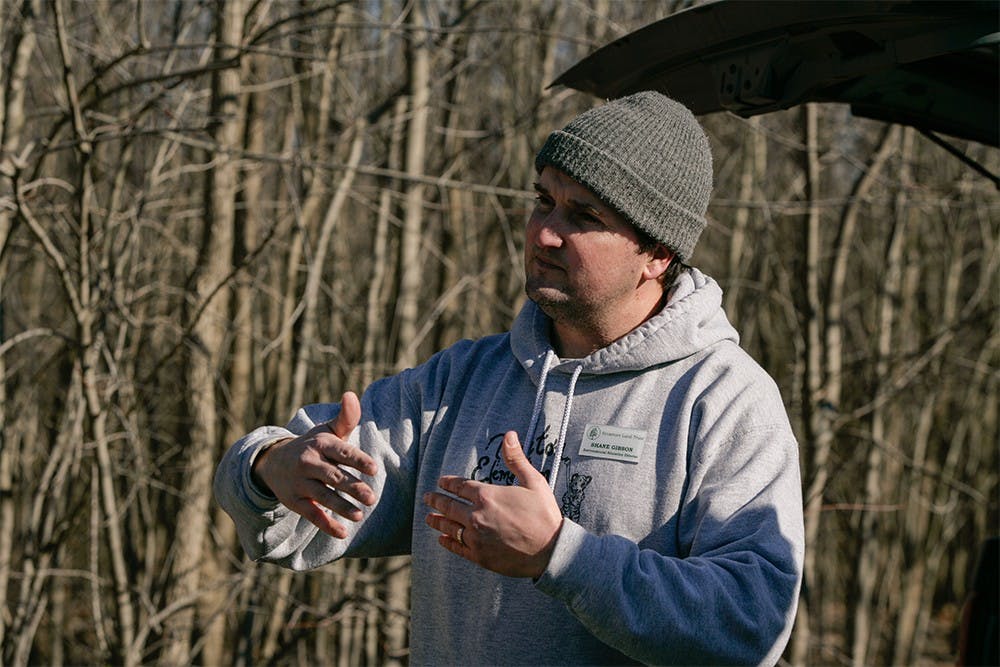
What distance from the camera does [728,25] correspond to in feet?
8.04

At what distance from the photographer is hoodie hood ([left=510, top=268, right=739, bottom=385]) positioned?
216 cm

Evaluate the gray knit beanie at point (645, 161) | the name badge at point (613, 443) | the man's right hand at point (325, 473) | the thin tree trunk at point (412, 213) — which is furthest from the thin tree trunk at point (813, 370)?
the man's right hand at point (325, 473)

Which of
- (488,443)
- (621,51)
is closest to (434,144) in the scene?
(621,51)

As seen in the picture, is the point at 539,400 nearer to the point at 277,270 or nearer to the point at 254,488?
the point at 254,488

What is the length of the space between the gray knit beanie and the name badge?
0.42 m

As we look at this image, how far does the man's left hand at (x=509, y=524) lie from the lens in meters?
1.75

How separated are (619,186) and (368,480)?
76 cm

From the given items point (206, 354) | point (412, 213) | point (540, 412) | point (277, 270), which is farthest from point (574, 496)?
point (277, 270)

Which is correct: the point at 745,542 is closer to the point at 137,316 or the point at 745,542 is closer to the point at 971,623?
the point at 971,623

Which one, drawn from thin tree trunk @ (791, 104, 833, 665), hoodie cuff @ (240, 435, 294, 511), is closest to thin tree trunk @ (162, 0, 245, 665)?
hoodie cuff @ (240, 435, 294, 511)

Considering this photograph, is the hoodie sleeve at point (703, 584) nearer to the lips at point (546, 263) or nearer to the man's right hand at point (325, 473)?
the man's right hand at point (325, 473)

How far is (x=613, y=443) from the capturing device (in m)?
2.08

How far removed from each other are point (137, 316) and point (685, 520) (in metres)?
3.07

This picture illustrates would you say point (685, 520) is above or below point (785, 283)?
below
